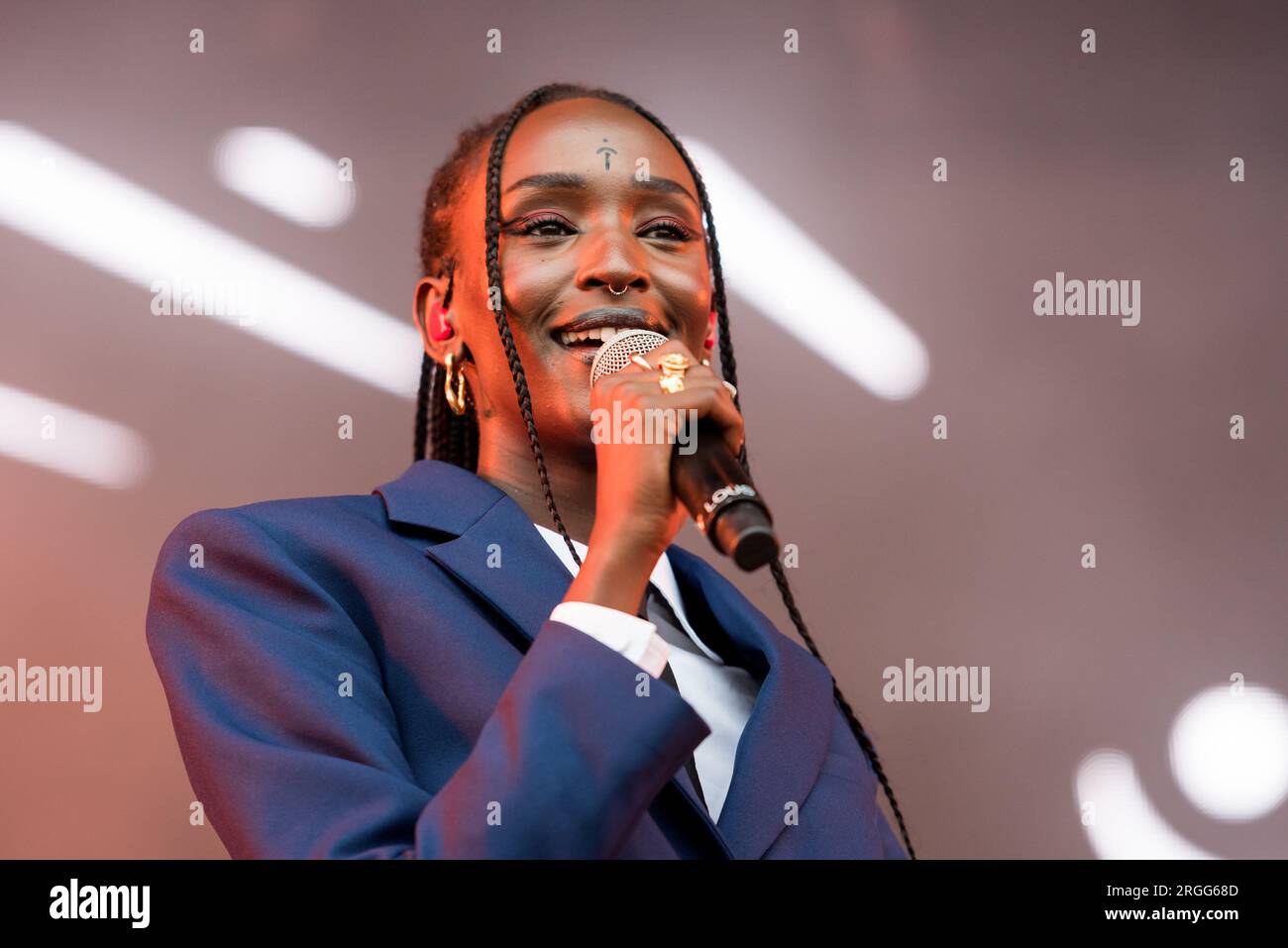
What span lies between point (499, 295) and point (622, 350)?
0.84 ft

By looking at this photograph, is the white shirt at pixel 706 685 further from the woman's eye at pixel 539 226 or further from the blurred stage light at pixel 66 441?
the blurred stage light at pixel 66 441

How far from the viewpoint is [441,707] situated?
1352 millimetres

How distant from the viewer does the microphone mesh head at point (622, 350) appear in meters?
1.43

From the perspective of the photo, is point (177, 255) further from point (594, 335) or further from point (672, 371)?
point (672, 371)

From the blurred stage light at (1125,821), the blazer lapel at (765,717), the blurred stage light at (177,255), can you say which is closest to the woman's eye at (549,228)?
the blazer lapel at (765,717)

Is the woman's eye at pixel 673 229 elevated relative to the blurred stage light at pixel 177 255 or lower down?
lower down

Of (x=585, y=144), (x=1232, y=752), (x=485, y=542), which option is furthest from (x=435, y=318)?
(x=1232, y=752)

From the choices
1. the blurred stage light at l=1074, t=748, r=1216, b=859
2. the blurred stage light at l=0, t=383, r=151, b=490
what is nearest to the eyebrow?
the blurred stage light at l=0, t=383, r=151, b=490

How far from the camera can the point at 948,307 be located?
244 centimetres

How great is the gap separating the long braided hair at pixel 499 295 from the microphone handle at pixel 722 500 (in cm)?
31

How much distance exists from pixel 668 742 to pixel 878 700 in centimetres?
127

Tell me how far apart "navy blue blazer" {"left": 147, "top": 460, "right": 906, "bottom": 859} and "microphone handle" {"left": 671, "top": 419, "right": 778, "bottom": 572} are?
143mm

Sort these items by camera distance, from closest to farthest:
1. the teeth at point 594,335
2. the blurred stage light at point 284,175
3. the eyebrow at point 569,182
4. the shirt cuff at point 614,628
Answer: the shirt cuff at point 614,628, the teeth at point 594,335, the eyebrow at point 569,182, the blurred stage light at point 284,175

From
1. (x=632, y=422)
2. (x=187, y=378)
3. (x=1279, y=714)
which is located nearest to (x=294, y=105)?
(x=187, y=378)
